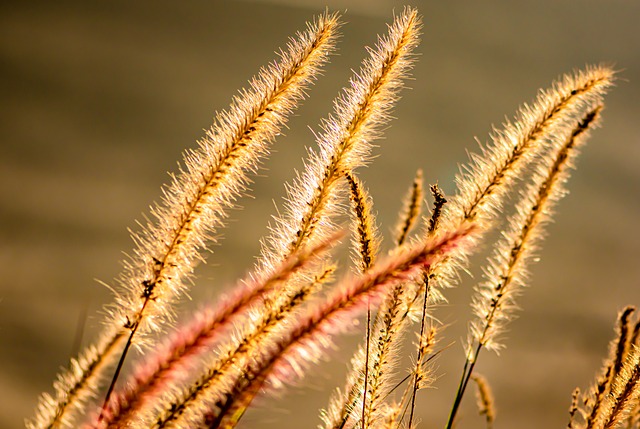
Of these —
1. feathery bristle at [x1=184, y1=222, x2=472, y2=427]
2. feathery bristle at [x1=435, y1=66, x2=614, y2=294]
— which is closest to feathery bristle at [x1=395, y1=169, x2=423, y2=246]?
feathery bristle at [x1=435, y1=66, x2=614, y2=294]

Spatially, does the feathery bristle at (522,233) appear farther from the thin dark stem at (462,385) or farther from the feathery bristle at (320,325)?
the feathery bristle at (320,325)

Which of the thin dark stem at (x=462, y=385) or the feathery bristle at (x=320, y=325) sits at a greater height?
the thin dark stem at (x=462, y=385)

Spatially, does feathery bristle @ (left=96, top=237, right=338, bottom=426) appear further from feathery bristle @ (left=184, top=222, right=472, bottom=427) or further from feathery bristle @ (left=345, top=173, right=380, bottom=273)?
feathery bristle @ (left=345, top=173, right=380, bottom=273)

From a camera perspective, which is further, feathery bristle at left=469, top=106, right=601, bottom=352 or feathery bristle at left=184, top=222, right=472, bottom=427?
feathery bristle at left=469, top=106, right=601, bottom=352

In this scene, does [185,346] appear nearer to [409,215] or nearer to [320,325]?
[320,325]

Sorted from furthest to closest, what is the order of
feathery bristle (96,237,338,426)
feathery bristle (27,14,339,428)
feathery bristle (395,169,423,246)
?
1. feathery bristle (395,169,423,246)
2. feathery bristle (27,14,339,428)
3. feathery bristle (96,237,338,426)

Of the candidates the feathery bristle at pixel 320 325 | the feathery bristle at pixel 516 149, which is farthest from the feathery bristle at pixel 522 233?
the feathery bristle at pixel 320 325

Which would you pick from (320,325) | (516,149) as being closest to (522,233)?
(516,149)

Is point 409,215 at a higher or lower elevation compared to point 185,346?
higher

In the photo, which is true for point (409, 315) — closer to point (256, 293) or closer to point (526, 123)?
point (526, 123)

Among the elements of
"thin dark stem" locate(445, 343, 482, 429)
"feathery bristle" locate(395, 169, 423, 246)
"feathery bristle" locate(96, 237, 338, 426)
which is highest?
"feathery bristle" locate(395, 169, 423, 246)

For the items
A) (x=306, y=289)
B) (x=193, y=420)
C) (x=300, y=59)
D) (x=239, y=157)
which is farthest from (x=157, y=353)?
(x=300, y=59)
